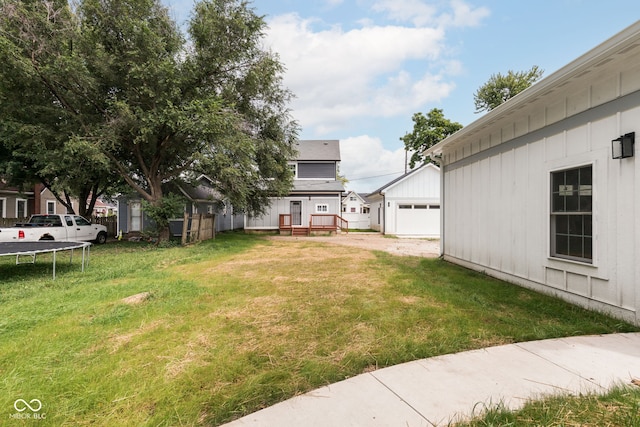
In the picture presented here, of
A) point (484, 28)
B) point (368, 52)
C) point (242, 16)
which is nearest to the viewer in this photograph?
point (484, 28)

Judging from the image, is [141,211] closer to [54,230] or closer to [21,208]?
[54,230]

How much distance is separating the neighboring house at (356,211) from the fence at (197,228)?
1378 centimetres

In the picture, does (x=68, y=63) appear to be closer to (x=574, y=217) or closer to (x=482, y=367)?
(x=482, y=367)

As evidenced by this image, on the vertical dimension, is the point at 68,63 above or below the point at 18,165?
above

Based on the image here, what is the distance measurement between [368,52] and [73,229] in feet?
47.7

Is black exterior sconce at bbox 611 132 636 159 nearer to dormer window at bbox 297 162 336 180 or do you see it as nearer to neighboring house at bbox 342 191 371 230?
dormer window at bbox 297 162 336 180

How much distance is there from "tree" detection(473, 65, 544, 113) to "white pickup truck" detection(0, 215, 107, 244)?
108ft

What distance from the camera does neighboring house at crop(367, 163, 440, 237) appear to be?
1906 centimetres

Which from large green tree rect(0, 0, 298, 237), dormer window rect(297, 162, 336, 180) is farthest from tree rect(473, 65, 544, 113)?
large green tree rect(0, 0, 298, 237)

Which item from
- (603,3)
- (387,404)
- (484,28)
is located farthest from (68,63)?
(603,3)

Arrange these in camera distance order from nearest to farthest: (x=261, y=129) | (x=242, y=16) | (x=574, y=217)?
(x=574, y=217) → (x=242, y=16) → (x=261, y=129)

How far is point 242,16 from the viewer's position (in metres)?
11.8

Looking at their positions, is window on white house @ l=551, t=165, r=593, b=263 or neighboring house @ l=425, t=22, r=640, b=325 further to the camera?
window on white house @ l=551, t=165, r=593, b=263

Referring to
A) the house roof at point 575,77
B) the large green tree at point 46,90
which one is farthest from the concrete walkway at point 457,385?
the large green tree at point 46,90
